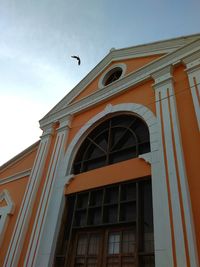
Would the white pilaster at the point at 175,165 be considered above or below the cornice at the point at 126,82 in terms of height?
below

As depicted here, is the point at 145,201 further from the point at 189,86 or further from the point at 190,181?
the point at 189,86

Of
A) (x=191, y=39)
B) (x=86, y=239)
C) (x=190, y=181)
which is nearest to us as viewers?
(x=190, y=181)

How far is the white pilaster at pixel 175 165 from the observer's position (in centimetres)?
345

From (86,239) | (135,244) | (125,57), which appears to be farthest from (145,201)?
(125,57)

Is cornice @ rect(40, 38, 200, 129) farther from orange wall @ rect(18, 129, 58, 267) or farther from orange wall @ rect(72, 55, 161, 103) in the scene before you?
orange wall @ rect(18, 129, 58, 267)

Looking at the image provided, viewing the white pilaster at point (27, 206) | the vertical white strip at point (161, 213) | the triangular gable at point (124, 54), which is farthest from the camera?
the triangular gable at point (124, 54)

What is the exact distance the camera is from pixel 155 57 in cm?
695

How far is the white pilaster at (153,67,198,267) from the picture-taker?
345 centimetres

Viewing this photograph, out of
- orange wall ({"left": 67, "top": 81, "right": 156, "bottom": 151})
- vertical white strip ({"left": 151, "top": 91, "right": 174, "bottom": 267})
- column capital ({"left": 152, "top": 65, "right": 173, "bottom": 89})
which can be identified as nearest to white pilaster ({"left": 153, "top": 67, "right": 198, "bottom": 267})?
column capital ({"left": 152, "top": 65, "right": 173, "bottom": 89})

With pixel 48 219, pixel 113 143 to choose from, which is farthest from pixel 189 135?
pixel 48 219

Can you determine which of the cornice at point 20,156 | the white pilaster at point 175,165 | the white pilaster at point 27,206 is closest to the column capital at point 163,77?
the white pilaster at point 175,165

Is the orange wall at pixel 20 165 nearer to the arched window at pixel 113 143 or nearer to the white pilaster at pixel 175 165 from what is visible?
the arched window at pixel 113 143

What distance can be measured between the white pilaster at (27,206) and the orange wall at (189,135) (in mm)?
4587

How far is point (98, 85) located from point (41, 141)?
2.96 m
